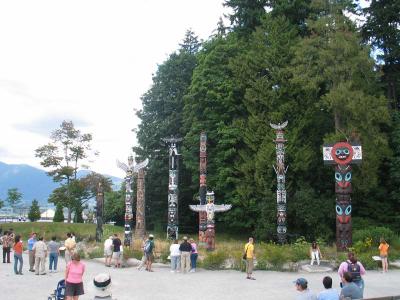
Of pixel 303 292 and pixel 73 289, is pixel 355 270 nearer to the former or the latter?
pixel 303 292

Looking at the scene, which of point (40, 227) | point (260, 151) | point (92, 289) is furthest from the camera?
point (40, 227)

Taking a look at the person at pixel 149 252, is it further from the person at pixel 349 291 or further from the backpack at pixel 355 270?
the person at pixel 349 291

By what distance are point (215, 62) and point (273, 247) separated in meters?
19.7

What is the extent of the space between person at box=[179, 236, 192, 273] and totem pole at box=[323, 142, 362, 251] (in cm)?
770

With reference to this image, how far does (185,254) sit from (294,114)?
17.0 metres

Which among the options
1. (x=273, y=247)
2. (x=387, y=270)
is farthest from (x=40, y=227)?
(x=387, y=270)

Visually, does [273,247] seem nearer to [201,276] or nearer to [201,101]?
[201,276]

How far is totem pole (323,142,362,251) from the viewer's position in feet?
68.0

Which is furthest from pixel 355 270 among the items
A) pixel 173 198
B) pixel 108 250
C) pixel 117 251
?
pixel 173 198

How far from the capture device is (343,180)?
21.2 m

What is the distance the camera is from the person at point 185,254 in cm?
1658

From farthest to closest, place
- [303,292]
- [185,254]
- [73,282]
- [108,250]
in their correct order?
[108,250] → [185,254] → [73,282] → [303,292]

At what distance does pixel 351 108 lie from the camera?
88.4 feet

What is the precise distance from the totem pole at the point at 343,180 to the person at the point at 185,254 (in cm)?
770
